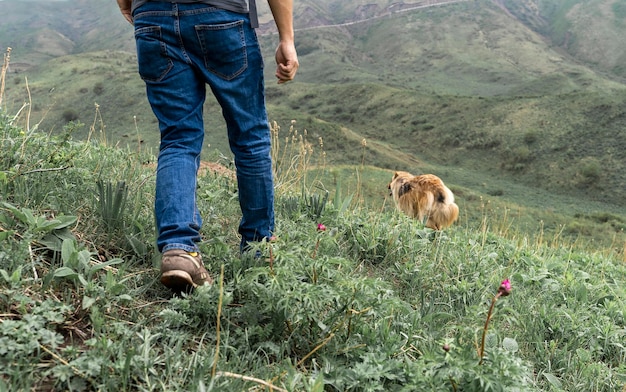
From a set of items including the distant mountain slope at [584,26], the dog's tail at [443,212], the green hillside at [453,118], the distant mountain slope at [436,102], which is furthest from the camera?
the distant mountain slope at [584,26]

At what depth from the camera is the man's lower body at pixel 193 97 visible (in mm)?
2014

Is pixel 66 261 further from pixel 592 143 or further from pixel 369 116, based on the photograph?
pixel 369 116

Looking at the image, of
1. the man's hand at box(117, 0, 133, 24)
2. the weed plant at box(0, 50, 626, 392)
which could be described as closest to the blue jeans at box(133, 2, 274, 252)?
the weed plant at box(0, 50, 626, 392)

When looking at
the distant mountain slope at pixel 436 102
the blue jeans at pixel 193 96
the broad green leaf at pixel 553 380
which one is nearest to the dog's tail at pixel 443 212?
the distant mountain slope at pixel 436 102

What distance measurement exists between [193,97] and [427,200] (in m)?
4.25

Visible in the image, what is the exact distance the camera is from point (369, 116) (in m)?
55.8

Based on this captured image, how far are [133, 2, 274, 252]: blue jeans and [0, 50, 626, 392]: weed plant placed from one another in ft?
0.91

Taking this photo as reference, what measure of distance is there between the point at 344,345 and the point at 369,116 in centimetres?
5528

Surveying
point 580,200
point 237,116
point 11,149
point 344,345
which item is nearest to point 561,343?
point 344,345

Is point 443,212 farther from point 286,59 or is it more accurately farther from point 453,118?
point 453,118

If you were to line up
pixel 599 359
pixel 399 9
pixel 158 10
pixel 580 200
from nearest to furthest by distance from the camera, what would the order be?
pixel 158 10 < pixel 599 359 < pixel 580 200 < pixel 399 9

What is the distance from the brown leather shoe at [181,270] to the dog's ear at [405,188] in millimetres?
4640

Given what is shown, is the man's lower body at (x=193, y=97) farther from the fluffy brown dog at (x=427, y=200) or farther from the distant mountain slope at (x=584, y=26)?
the distant mountain slope at (x=584, y=26)

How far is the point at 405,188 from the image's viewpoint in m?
6.32
